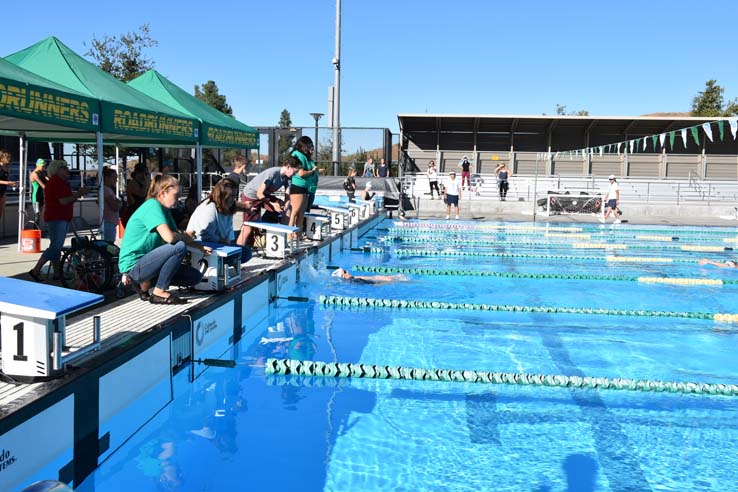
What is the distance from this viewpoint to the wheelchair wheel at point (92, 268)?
5.73 m

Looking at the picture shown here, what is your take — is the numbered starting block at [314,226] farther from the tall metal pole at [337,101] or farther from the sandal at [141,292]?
the tall metal pole at [337,101]

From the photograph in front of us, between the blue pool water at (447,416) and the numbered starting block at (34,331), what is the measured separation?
666mm

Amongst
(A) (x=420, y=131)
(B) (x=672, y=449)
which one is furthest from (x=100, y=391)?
(A) (x=420, y=131)

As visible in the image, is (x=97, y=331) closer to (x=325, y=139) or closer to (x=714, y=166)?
(x=325, y=139)

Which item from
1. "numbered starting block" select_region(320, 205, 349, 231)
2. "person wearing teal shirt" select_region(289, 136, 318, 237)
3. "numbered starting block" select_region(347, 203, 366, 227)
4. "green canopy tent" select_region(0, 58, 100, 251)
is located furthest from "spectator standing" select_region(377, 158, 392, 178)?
"green canopy tent" select_region(0, 58, 100, 251)

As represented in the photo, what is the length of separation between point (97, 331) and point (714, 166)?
3130cm

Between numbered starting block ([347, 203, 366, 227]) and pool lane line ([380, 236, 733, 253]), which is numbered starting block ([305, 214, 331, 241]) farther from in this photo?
numbered starting block ([347, 203, 366, 227])

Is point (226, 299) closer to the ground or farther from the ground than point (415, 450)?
farther from the ground

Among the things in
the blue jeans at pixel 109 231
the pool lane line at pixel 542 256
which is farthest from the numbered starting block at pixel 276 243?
the pool lane line at pixel 542 256

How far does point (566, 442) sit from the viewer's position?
4074 mm

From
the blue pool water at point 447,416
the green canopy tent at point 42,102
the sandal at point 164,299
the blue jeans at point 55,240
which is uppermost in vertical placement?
the green canopy tent at point 42,102

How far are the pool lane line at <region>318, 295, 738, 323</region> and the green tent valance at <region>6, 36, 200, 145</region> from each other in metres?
2.82

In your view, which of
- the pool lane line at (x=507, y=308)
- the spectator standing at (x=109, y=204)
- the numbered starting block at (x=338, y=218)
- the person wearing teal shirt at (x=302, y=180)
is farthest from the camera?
the numbered starting block at (x=338, y=218)

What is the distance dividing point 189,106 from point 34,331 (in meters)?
6.86
